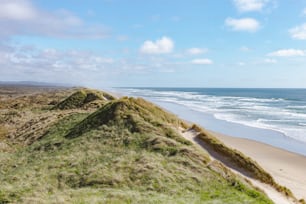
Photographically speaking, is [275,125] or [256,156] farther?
[275,125]

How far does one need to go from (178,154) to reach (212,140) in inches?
128

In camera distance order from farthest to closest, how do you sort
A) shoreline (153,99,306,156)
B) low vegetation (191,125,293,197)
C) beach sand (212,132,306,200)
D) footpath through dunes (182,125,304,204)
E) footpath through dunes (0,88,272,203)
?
shoreline (153,99,306,156)
beach sand (212,132,306,200)
low vegetation (191,125,293,197)
footpath through dunes (182,125,304,204)
footpath through dunes (0,88,272,203)

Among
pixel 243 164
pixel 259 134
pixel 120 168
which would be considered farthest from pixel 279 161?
pixel 120 168

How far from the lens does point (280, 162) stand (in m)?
21.2

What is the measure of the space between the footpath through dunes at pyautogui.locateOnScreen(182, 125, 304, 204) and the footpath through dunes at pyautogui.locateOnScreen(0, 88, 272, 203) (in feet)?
3.92

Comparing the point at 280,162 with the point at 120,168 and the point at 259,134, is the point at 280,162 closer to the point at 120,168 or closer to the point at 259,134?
the point at 259,134

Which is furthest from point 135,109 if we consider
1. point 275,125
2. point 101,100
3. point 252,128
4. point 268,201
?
point 275,125

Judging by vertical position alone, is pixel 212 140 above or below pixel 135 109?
below

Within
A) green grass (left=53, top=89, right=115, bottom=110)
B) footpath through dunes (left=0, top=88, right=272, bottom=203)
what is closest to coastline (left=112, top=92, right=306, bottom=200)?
footpath through dunes (left=0, top=88, right=272, bottom=203)

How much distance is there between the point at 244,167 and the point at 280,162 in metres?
6.92

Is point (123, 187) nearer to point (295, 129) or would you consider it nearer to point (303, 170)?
point (303, 170)

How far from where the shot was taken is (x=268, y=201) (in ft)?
39.2

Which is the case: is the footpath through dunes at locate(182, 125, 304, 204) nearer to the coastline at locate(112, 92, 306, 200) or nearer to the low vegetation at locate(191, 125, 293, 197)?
the low vegetation at locate(191, 125, 293, 197)

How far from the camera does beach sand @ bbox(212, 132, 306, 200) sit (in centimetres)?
1694
